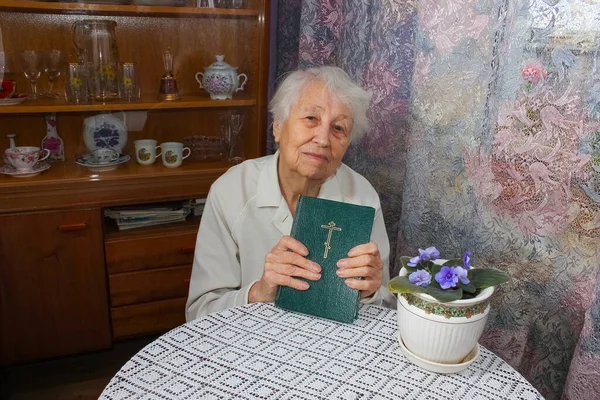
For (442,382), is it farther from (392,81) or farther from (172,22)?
(172,22)

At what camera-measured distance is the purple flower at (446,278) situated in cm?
89

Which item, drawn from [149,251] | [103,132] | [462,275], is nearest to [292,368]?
[462,275]

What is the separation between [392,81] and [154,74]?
1146mm

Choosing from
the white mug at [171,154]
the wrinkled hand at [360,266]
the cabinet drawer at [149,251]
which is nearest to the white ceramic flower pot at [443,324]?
the wrinkled hand at [360,266]

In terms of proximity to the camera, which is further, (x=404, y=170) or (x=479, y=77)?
(x=404, y=170)

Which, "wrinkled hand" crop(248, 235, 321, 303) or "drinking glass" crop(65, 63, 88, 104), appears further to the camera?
"drinking glass" crop(65, 63, 88, 104)

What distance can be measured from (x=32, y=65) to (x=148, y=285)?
39.7 inches

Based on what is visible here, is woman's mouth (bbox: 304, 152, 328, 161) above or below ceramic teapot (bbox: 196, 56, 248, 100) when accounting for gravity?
below

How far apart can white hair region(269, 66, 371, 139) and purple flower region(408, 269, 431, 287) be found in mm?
609

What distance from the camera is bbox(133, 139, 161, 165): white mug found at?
7.48ft

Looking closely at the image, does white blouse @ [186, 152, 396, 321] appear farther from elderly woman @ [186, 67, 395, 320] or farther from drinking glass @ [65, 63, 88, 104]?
drinking glass @ [65, 63, 88, 104]

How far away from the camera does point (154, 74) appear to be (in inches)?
93.0

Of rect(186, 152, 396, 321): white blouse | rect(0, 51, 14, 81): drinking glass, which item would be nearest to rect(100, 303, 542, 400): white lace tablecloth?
rect(186, 152, 396, 321): white blouse

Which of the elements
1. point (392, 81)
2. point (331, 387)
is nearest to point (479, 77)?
point (392, 81)
